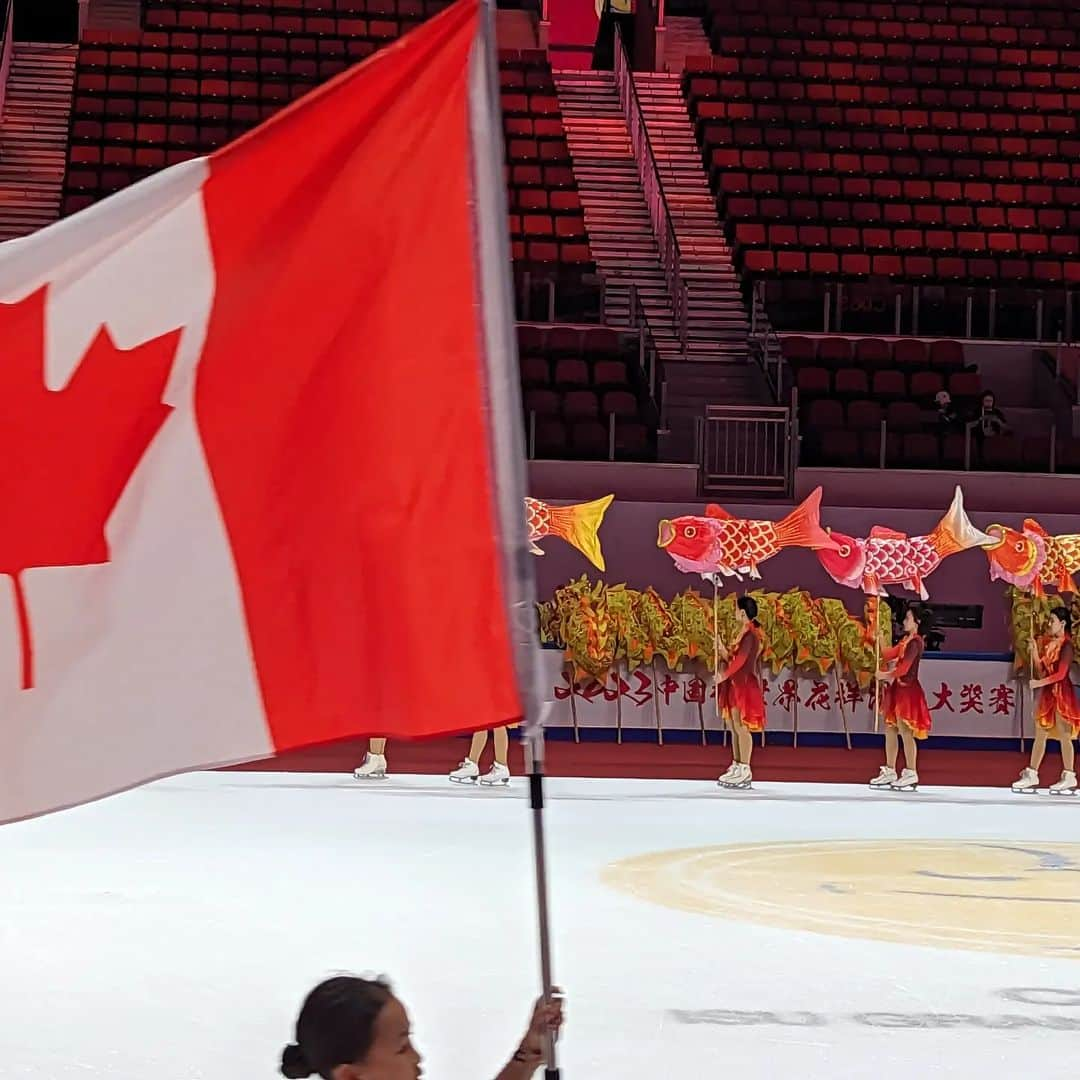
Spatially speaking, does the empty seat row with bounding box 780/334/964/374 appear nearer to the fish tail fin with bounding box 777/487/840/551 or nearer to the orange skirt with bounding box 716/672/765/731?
the fish tail fin with bounding box 777/487/840/551

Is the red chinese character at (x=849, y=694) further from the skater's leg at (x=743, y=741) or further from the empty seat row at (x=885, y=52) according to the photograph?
the empty seat row at (x=885, y=52)

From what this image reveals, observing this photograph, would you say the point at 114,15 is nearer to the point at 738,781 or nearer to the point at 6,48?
the point at 6,48

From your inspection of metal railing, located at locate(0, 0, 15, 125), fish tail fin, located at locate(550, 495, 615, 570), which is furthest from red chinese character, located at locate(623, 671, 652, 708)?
metal railing, located at locate(0, 0, 15, 125)

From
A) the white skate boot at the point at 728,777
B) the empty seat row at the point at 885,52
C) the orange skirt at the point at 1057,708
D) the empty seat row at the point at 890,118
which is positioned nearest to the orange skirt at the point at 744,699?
the white skate boot at the point at 728,777

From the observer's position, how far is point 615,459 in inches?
694

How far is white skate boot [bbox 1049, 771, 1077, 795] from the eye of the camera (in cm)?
1378

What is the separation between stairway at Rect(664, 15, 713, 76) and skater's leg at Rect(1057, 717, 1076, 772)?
14210mm

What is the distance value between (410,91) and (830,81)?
70.8ft

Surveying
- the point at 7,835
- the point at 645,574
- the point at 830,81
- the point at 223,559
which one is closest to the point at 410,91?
the point at 223,559

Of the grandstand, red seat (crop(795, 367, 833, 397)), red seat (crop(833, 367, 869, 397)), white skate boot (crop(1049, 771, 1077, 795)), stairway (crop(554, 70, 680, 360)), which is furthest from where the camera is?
stairway (crop(554, 70, 680, 360))

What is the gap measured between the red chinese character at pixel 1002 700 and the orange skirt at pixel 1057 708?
2756 millimetres

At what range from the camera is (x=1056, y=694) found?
14.2 m

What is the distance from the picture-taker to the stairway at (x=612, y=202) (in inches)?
838

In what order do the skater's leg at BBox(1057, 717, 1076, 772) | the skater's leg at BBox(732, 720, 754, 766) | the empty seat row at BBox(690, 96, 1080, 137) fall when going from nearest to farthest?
1. the skater's leg at BBox(732, 720, 754, 766)
2. the skater's leg at BBox(1057, 717, 1076, 772)
3. the empty seat row at BBox(690, 96, 1080, 137)
